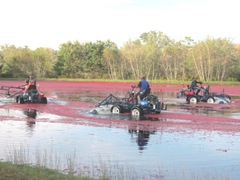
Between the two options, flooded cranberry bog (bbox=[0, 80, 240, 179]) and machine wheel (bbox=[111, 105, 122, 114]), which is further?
machine wheel (bbox=[111, 105, 122, 114])

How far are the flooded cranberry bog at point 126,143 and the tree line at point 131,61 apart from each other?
5482 centimetres

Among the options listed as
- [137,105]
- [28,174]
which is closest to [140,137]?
[137,105]

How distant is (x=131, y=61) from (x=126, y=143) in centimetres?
6817

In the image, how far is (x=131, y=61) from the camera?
8019 cm

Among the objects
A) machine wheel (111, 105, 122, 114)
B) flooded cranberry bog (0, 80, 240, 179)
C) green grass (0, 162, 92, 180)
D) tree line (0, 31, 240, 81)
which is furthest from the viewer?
tree line (0, 31, 240, 81)

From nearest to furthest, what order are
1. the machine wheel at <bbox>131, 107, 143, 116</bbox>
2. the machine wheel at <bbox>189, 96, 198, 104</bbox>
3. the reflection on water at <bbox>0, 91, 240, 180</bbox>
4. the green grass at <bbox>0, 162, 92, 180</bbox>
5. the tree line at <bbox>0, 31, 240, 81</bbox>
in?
the green grass at <bbox>0, 162, 92, 180</bbox>
the reflection on water at <bbox>0, 91, 240, 180</bbox>
the machine wheel at <bbox>131, 107, 143, 116</bbox>
the machine wheel at <bbox>189, 96, 198, 104</bbox>
the tree line at <bbox>0, 31, 240, 81</bbox>

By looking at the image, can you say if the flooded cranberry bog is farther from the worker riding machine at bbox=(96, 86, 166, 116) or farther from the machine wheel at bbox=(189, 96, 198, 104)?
the machine wheel at bbox=(189, 96, 198, 104)

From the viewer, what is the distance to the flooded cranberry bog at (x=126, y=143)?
9273mm

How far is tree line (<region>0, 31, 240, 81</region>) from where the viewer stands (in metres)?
72.8

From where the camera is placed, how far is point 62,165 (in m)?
9.28

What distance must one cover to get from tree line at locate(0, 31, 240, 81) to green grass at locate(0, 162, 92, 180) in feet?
215

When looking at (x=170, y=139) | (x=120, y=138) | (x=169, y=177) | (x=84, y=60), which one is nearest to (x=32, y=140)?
(x=120, y=138)

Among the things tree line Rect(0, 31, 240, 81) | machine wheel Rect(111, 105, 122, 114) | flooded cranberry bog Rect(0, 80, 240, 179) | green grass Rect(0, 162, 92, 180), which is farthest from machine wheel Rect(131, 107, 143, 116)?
tree line Rect(0, 31, 240, 81)

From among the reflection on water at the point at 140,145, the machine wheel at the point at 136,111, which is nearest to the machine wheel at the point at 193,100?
the machine wheel at the point at 136,111
